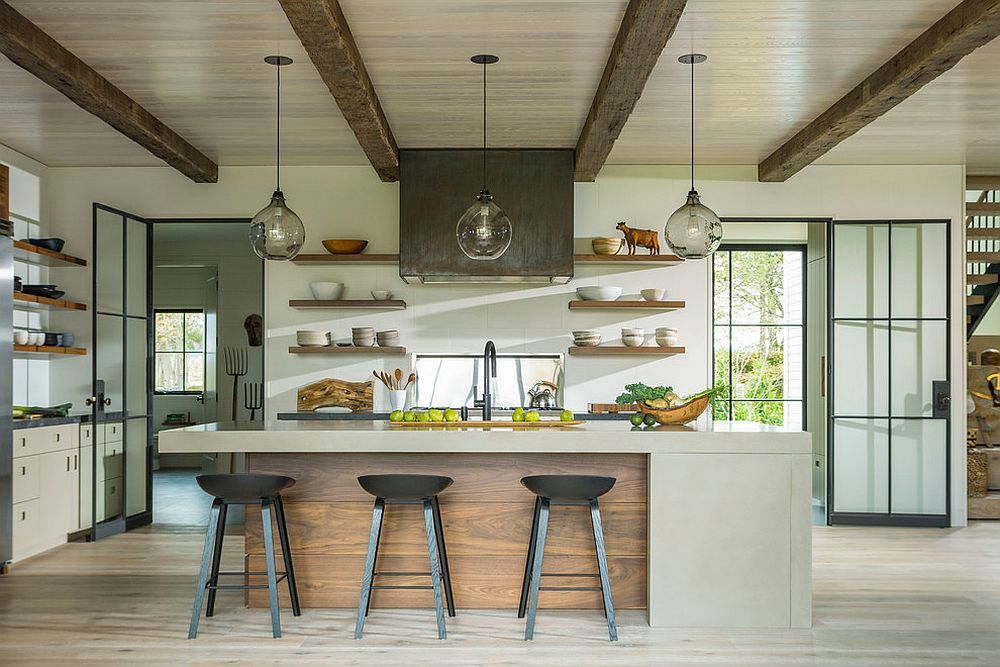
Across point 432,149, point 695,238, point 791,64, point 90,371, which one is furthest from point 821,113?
point 90,371

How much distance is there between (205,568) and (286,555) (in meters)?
0.38

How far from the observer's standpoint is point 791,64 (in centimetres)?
464

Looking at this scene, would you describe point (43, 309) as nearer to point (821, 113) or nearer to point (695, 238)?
point (695, 238)

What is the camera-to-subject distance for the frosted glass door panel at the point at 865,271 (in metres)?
6.88

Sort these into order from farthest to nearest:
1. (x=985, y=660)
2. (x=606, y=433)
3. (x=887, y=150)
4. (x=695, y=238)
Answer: (x=887, y=150)
(x=695, y=238)
(x=606, y=433)
(x=985, y=660)

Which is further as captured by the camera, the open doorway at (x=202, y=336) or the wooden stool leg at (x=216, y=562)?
the open doorway at (x=202, y=336)

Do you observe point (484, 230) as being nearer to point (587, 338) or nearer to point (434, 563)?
point (434, 563)

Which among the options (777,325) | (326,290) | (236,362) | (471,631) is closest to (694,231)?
(471,631)

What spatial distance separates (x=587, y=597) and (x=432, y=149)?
3309mm

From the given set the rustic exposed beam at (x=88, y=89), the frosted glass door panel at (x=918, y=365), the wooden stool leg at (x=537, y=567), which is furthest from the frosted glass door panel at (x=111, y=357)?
the frosted glass door panel at (x=918, y=365)

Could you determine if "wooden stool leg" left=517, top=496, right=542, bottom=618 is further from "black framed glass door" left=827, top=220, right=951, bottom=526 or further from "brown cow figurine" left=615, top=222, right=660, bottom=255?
"black framed glass door" left=827, top=220, right=951, bottom=526

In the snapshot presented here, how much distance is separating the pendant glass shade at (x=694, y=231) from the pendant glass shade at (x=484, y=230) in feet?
2.67

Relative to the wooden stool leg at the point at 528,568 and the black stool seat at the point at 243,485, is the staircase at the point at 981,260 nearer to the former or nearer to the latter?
the wooden stool leg at the point at 528,568

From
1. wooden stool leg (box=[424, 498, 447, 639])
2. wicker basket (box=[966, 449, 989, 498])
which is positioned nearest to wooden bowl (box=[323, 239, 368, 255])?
wooden stool leg (box=[424, 498, 447, 639])
